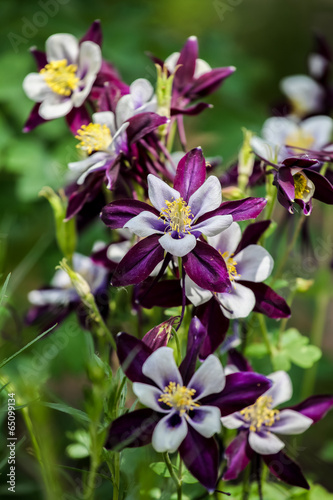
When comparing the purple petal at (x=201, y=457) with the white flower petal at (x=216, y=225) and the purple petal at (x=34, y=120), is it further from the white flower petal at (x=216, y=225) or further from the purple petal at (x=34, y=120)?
the purple petal at (x=34, y=120)

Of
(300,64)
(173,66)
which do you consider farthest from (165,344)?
(300,64)

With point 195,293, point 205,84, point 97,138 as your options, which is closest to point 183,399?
point 195,293

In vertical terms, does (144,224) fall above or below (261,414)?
above

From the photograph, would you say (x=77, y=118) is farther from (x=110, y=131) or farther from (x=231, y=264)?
(x=231, y=264)

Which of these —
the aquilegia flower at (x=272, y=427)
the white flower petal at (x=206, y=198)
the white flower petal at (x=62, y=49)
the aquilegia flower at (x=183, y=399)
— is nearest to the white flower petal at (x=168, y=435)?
the aquilegia flower at (x=183, y=399)

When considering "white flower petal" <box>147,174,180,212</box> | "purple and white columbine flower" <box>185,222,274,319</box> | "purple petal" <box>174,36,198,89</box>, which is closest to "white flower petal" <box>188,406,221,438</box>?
"purple and white columbine flower" <box>185,222,274,319</box>

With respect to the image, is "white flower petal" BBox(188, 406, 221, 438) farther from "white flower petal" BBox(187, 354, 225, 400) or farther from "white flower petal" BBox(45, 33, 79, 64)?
"white flower petal" BBox(45, 33, 79, 64)
